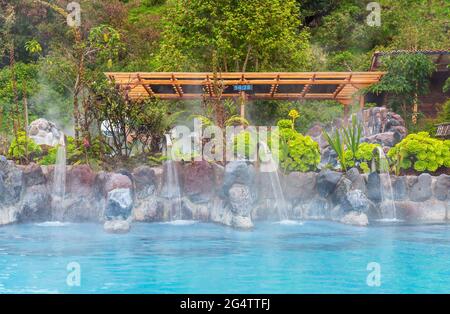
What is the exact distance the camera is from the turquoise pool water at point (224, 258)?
8.92 meters

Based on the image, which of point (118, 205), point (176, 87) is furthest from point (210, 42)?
point (118, 205)

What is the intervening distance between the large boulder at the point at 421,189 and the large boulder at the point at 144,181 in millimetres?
5095

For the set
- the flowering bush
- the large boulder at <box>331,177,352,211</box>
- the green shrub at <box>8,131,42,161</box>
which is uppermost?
the green shrub at <box>8,131,42,161</box>

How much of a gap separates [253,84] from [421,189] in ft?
24.1

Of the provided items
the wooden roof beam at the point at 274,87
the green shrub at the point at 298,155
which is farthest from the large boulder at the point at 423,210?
the wooden roof beam at the point at 274,87

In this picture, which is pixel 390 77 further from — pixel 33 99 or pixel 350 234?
pixel 33 99

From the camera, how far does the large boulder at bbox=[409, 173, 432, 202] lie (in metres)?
15.2

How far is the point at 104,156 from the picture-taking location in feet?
53.4

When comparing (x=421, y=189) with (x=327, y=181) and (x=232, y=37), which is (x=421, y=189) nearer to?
(x=327, y=181)

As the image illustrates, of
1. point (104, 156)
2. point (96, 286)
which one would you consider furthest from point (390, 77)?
point (96, 286)

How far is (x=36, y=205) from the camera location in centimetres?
1456

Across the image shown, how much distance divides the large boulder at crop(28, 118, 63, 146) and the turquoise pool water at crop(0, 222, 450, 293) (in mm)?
7460

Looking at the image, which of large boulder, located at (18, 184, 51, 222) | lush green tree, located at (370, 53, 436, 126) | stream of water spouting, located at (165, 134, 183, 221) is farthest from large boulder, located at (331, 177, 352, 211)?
lush green tree, located at (370, 53, 436, 126)

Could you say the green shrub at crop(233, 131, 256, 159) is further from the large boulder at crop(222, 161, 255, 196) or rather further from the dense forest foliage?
the dense forest foliage
